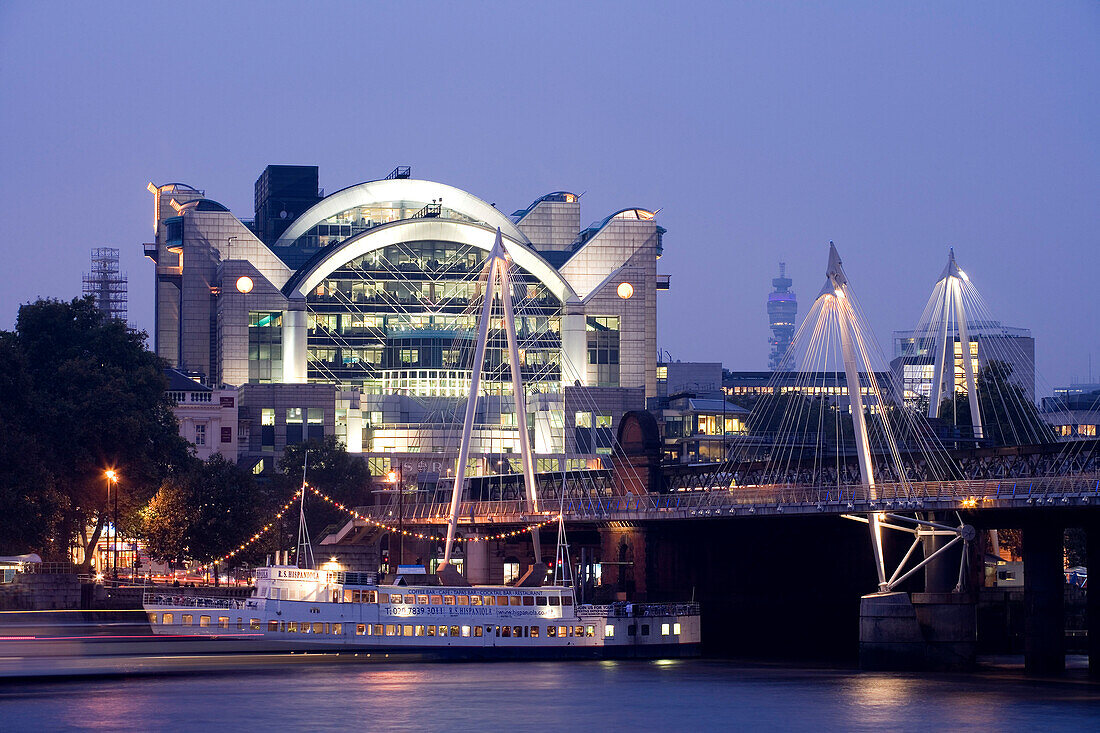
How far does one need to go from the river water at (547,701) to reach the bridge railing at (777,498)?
9.29 meters

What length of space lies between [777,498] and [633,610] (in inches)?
439

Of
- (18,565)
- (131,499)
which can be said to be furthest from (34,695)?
(131,499)

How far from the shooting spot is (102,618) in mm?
113125

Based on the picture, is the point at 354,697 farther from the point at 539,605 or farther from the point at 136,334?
the point at 136,334

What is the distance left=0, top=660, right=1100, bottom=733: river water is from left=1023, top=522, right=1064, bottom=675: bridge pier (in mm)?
5200

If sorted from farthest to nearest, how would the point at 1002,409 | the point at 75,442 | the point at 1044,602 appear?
the point at 1002,409 → the point at 75,442 → the point at 1044,602

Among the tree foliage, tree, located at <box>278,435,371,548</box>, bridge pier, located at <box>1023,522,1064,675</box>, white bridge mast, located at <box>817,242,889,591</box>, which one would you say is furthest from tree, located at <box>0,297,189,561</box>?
bridge pier, located at <box>1023,522,1064,675</box>

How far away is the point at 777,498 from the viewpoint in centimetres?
10969

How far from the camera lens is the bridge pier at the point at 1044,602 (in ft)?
317

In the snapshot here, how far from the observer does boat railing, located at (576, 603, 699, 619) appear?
106125 mm

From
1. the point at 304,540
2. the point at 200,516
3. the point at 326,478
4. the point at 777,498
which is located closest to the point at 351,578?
the point at 777,498

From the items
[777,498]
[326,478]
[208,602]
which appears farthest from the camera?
[326,478]

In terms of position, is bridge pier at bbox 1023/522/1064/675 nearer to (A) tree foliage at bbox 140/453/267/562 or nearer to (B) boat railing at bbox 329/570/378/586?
(B) boat railing at bbox 329/570/378/586

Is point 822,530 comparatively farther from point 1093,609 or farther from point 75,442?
point 75,442
